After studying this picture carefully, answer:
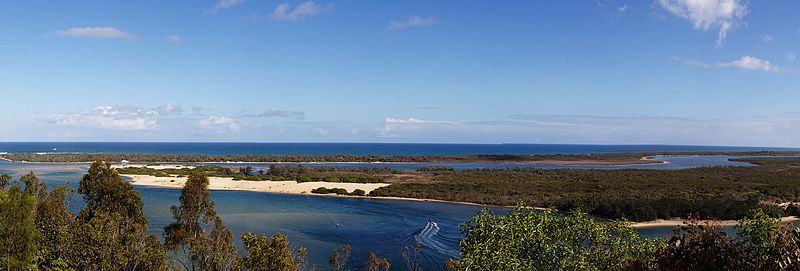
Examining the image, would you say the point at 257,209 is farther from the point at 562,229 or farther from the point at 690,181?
the point at 690,181

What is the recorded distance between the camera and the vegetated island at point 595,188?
64.7 meters

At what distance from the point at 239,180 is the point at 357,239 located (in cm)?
5664

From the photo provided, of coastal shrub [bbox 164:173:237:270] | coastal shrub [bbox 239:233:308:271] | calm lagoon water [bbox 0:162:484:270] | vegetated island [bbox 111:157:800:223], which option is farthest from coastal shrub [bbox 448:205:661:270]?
vegetated island [bbox 111:157:800:223]

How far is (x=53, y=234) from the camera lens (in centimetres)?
2317

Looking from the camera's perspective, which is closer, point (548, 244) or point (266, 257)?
point (266, 257)

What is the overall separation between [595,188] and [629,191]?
6.84 meters

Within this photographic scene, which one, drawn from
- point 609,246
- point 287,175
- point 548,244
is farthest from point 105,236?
point 287,175

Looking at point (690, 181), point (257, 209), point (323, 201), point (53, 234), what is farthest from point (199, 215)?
point (690, 181)

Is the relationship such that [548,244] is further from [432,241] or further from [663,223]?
[663,223]

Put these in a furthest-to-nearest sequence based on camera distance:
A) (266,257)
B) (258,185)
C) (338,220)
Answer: (258,185) → (338,220) → (266,257)

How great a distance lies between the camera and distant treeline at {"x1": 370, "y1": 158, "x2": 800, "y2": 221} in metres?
64.1

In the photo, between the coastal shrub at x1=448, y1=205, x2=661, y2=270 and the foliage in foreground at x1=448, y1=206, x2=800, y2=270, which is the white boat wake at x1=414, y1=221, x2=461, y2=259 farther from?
the coastal shrub at x1=448, y1=205, x2=661, y2=270

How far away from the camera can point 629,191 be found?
275 ft

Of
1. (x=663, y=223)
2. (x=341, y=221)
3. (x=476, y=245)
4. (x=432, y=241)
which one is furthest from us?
(x=663, y=223)
